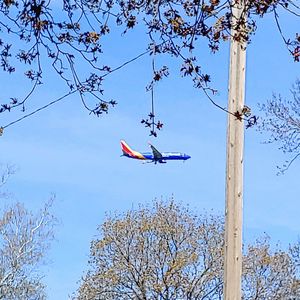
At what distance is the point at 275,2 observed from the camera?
2.80 meters

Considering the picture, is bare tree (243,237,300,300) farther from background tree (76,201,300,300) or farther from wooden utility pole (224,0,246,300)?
wooden utility pole (224,0,246,300)

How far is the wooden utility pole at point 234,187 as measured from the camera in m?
5.41

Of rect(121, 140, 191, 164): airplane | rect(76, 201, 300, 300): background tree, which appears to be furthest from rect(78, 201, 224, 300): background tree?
rect(121, 140, 191, 164): airplane

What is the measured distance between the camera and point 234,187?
545cm

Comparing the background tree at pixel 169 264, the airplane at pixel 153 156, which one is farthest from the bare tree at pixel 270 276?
the airplane at pixel 153 156

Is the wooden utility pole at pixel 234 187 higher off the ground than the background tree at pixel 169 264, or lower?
lower

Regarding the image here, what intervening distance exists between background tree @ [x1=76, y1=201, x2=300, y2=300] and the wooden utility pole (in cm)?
1151

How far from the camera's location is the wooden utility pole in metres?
5.41

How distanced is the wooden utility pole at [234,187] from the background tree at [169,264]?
11512mm

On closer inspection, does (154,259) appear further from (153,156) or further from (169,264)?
(153,156)

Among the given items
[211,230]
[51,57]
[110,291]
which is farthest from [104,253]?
[51,57]

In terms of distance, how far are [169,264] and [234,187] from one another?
39.4ft

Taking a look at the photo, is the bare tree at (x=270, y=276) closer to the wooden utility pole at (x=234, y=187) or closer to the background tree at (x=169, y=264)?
the background tree at (x=169, y=264)

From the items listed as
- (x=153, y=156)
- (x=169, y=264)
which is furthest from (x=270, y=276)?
(x=153, y=156)
